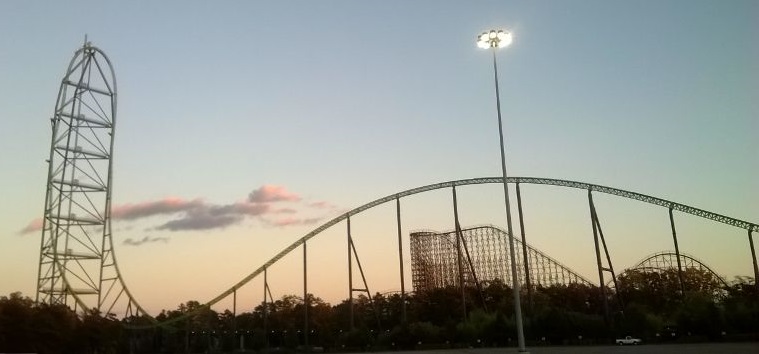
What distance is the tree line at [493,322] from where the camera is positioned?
132ft

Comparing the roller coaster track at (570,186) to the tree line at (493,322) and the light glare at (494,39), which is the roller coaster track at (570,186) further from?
the light glare at (494,39)

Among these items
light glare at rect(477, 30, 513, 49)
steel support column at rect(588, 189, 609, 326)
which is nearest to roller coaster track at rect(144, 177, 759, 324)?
steel support column at rect(588, 189, 609, 326)

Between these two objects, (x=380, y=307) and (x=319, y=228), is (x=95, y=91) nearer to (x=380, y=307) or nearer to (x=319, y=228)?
(x=319, y=228)

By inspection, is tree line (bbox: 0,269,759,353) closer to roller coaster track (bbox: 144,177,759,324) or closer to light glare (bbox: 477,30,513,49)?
roller coaster track (bbox: 144,177,759,324)

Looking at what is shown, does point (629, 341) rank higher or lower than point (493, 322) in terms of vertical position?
lower

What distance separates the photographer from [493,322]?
151 feet

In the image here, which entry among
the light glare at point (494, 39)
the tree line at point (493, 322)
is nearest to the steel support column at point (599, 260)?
the tree line at point (493, 322)

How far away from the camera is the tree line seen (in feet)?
132

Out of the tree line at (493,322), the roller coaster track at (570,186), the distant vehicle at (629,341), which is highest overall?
the roller coaster track at (570,186)

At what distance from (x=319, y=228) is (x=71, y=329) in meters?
20.8

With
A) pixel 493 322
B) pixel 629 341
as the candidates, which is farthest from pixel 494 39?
pixel 493 322

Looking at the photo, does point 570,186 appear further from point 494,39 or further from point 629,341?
point 494,39

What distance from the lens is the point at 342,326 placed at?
267ft

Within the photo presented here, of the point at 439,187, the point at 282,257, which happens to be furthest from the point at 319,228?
the point at 439,187
